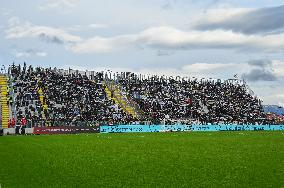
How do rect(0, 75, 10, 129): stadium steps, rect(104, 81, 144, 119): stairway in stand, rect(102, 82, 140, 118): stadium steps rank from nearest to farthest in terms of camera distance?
1. rect(0, 75, 10, 129): stadium steps
2. rect(102, 82, 140, 118): stadium steps
3. rect(104, 81, 144, 119): stairway in stand

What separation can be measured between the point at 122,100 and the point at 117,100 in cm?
134

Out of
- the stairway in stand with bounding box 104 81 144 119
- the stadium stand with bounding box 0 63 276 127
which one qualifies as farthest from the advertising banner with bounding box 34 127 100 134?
the stairway in stand with bounding box 104 81 144 119

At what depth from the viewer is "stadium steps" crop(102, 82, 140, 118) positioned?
84.2 meters

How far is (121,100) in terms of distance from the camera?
86.6 m

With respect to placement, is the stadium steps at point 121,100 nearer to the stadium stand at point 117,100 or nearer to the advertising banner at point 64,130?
the stadium stand at point 117,100

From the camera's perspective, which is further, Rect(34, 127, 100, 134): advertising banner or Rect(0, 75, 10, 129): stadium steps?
Rect(0, 75, 10, 129): stadium steps

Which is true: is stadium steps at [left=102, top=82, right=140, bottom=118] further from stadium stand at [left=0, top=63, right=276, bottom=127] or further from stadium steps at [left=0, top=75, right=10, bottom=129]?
stadium steps at [left=0, top=75, right=10, bottom=129]

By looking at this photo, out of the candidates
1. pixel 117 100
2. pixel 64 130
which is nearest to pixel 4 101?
pixel 64 130

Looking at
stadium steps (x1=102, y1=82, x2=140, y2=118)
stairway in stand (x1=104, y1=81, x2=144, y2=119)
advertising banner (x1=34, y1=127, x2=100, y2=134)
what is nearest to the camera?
advertising banner (x1=34, y1=127, x2=100, y2=134)

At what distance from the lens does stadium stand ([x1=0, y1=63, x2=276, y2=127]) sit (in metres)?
71.9

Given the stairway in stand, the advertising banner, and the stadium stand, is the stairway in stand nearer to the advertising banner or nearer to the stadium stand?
the stadium stand

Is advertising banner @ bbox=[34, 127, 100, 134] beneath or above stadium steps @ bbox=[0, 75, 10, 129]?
beneath

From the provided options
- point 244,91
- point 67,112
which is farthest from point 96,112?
point 244,91

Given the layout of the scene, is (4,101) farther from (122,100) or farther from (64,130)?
(122,100)
